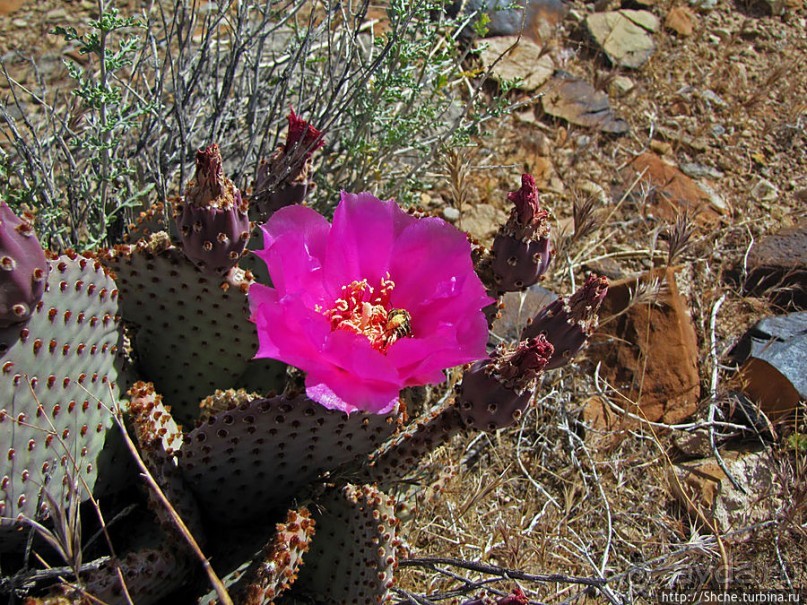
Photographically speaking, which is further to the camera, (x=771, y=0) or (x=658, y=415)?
(x=771, y=0)

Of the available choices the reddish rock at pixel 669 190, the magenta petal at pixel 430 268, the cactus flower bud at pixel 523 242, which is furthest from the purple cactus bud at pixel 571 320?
the reddish rock at pixel 669 190

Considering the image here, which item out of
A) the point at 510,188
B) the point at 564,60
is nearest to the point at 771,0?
the point at 564,60

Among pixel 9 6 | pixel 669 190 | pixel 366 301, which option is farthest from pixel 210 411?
pixel 9 6

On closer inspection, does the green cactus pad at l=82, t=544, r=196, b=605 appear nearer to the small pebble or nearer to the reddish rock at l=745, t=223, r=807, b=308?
the small pebble

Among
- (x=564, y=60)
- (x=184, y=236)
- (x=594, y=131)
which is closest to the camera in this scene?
(x=184, y=236)

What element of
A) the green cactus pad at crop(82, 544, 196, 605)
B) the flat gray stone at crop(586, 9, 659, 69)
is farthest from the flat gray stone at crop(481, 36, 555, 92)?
the green cactus pad at crop(82, 544, 196, 605)

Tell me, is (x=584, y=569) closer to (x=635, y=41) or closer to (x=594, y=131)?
(x=594, y=131)

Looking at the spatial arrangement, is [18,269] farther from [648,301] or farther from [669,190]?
[669,190]
